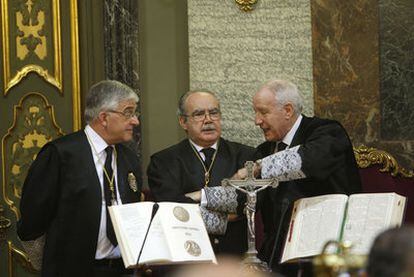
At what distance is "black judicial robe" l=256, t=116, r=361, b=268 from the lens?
5.15 m

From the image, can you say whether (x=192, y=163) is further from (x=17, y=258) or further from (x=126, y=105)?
(x=17, y=258)

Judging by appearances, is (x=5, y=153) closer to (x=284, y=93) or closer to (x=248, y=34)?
(x=248, y=34)

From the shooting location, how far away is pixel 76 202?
527cm

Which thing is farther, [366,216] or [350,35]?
[350,35]

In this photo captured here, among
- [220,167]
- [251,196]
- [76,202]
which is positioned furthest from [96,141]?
[251,196]

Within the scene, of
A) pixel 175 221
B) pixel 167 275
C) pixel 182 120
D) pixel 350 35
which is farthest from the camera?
pixel 350 35

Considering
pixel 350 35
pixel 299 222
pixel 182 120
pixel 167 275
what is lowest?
pixel 167 275

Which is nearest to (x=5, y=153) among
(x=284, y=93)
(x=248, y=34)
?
(x=248, y=34)

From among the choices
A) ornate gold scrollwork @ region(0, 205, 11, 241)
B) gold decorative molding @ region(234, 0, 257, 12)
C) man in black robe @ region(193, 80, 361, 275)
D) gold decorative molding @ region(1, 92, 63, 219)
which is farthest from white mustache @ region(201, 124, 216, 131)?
ornate gold scrollwork @ region(0, 205, 11, 241)

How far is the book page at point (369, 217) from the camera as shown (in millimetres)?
4465

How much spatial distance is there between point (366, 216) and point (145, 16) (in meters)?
3.33

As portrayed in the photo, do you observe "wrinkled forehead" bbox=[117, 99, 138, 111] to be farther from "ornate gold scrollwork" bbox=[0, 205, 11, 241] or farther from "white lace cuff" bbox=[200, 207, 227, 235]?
"ornate gold scrollwork" bbox=[0, 205, 11, 241]

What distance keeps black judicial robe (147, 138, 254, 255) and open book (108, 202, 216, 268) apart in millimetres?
713

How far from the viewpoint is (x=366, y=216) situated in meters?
4.55
